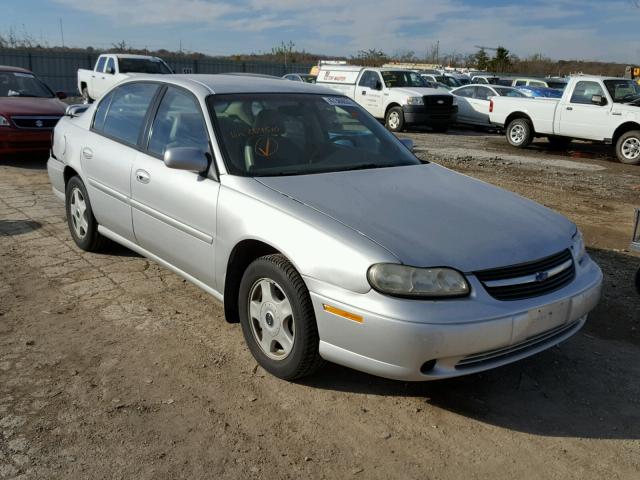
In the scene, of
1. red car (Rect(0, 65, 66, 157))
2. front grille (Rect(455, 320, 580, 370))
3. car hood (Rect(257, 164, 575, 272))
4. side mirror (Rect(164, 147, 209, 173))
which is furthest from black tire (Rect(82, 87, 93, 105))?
front grille (Rect(455, 320, 580, 370))

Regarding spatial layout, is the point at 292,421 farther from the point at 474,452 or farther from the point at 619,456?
the point at 619,456

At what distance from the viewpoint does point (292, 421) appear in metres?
3.13

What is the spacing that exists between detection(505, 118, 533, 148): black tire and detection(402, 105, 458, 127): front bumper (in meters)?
3.05

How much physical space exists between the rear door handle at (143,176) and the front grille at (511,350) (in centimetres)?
249

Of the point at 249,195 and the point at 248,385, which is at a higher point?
the point at 249,195

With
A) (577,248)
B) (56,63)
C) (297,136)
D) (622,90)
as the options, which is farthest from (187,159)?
(56,63)

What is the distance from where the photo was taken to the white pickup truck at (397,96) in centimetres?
1802

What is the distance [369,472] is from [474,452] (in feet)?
1.78

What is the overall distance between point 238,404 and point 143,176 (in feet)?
6.21

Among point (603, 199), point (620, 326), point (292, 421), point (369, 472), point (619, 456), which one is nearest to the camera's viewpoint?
point (369, 472)

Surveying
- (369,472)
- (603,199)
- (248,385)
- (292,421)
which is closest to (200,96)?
(248,385)

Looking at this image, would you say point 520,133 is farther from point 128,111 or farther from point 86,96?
point 86,96

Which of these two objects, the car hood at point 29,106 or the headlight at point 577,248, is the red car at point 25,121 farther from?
the headlight at point 577,248

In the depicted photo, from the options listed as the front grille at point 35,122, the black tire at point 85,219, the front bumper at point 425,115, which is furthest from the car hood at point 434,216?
the front bumper at point 425,115
